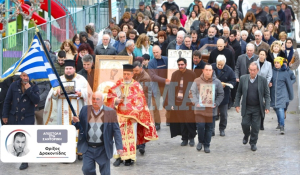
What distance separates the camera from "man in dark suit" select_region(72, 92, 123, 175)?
35.9 feet

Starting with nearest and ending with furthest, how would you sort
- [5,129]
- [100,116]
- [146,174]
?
[100,116] < [5,129] < [146,174]

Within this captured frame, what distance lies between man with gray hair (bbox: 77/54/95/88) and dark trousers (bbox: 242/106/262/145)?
10.4ft

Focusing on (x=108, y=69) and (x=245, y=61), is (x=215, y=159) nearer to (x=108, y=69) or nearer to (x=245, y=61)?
(x=108, y=69)

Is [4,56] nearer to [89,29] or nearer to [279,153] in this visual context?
[89,29]

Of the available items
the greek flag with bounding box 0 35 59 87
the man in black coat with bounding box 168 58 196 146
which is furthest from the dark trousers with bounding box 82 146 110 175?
the man in black coat with bounding box 168 58 196 146

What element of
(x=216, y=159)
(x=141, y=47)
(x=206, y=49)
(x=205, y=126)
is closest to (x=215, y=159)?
(x=216, y=159)

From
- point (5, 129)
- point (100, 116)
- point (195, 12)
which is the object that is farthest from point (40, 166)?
point (195, 12)

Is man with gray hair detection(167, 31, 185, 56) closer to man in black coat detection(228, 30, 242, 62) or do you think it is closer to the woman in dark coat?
man in black coat detection(228, 30, 242, 62)

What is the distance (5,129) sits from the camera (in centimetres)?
1182

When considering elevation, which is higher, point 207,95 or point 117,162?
point 207,95

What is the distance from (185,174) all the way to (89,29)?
782 cm

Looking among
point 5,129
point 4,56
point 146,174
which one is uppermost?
point 4,56

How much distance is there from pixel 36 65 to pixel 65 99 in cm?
182

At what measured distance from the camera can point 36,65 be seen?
469 inches
